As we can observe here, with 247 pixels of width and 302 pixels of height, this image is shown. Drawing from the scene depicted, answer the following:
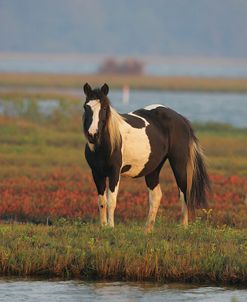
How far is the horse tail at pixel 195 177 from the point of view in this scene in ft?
57.5

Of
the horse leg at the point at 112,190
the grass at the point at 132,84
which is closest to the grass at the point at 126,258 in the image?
the horse leg at the point at 112,190

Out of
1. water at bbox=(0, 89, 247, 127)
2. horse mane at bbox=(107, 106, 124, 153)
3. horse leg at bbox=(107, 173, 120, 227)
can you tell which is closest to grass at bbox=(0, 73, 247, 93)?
water at bbox=(0, 89, 247, 127)

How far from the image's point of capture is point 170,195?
2208 centimetres

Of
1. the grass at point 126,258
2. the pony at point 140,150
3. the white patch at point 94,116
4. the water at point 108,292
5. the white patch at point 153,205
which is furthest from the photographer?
the white patch at point 153,205

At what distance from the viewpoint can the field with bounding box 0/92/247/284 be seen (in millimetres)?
14195

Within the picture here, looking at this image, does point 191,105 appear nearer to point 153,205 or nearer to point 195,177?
point 195,177

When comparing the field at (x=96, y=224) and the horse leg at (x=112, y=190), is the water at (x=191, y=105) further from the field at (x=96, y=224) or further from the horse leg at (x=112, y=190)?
the horse leg at (x=112, y=190)

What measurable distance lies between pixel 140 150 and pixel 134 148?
0.42 ft

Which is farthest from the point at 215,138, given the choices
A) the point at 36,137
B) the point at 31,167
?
the point at 31,167

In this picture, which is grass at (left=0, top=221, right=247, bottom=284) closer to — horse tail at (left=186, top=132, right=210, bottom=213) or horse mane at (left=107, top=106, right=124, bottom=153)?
horse mane at (left=107, top=106, right=124, bottom=153)

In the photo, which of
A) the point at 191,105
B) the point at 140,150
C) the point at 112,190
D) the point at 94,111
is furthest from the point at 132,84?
the point at 94,111

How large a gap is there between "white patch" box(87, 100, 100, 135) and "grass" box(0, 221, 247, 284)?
1317 millimetres

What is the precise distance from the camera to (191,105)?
68750 millimetres

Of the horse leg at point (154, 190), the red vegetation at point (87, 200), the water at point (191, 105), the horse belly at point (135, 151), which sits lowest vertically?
the red vegetation at point (87, 200)
